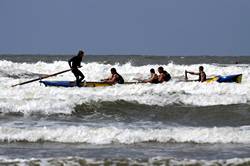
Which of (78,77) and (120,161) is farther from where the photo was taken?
(78,77)

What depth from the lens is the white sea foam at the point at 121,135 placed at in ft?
32.3

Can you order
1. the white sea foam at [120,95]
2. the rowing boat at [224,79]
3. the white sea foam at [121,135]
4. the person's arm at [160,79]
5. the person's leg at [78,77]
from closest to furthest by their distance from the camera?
the white sea foam at [121,135] → the white sea foam at [120,95] → the person's leg at [78,77] → the person's arm at [160,79] → the rowing boat at [224,79]

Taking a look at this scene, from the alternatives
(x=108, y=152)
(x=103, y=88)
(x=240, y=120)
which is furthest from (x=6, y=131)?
(x=103, y=88)

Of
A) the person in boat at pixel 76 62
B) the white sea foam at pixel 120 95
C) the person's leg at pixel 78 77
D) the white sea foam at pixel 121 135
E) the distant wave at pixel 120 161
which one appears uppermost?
the person in boat at pixel 76 62

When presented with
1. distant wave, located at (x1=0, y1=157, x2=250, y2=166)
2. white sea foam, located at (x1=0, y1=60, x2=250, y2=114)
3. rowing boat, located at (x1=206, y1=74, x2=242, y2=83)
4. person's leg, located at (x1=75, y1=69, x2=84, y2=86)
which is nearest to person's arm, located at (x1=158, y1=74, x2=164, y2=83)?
white sea foam, located at (x1=0, y1=60, x2=250, y2=114)

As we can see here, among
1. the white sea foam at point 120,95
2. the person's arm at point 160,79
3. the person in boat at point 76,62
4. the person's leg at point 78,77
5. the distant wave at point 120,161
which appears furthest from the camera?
the person's arm at point 160,79

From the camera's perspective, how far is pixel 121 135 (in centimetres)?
1003

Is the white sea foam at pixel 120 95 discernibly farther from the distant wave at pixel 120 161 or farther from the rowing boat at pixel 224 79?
the distant wave at pixel 120 161

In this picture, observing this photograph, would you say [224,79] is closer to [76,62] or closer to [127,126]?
[76,62]

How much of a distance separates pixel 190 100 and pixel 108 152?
8.84m

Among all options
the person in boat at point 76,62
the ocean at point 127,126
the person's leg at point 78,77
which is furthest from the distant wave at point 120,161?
the person's leg at point 78,77

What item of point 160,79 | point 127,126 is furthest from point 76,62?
point 127,126

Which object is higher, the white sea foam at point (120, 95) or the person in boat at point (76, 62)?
the person in boat at point (76, 62)

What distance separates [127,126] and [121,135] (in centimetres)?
172
